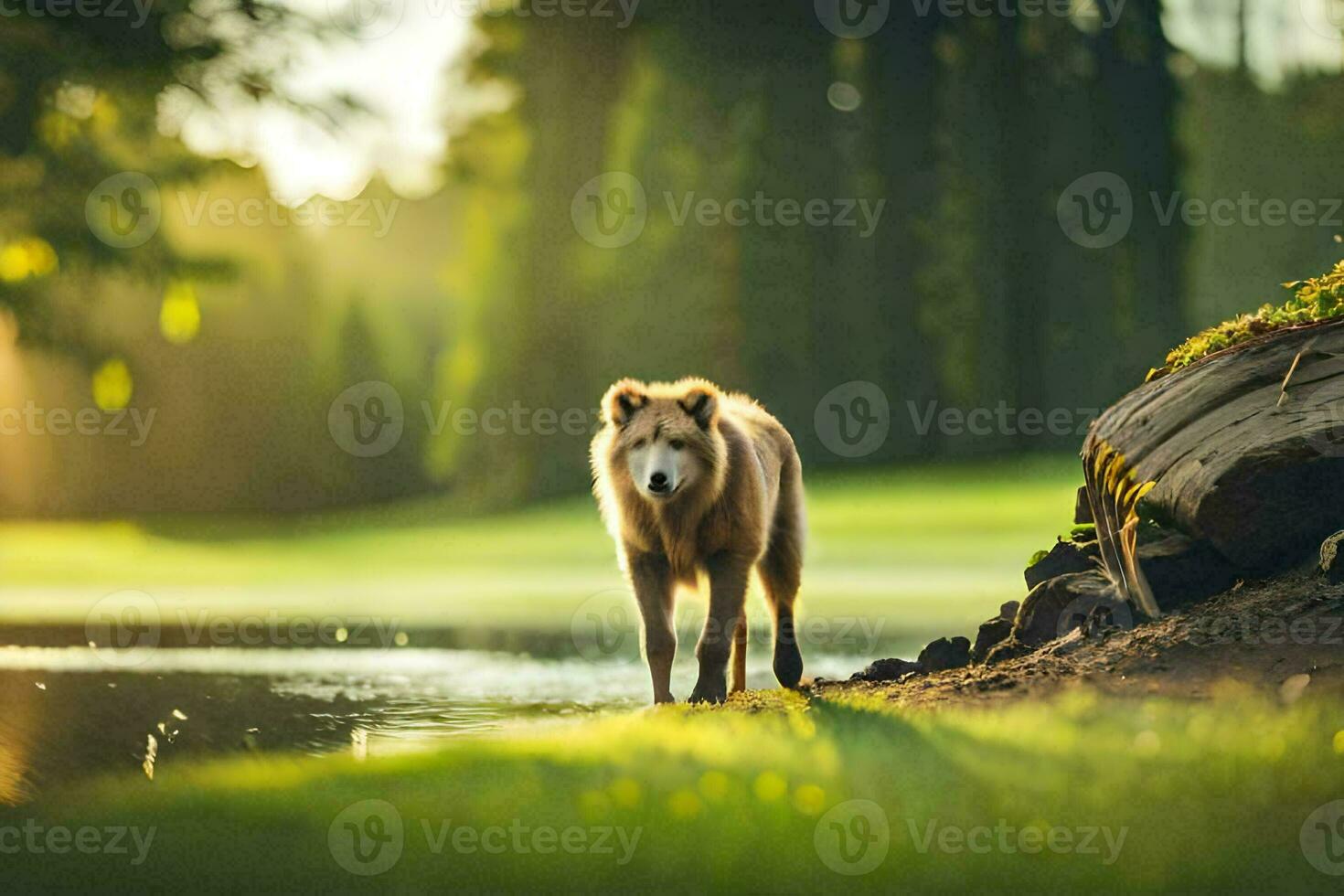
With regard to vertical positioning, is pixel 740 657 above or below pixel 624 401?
below

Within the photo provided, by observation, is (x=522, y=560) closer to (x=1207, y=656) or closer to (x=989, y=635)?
(x=989, y=635)

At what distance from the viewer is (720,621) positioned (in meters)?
9.22

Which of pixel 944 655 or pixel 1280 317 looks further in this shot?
pixel 944 655

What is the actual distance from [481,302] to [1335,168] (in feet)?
86.7

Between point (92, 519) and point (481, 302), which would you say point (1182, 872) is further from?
point (92, 519)

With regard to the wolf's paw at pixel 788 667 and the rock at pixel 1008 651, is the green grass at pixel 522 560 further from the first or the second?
the rock at pixel 1008 651

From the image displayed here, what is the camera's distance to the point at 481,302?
3834 centimetres

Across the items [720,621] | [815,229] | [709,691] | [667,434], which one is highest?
[815,229]

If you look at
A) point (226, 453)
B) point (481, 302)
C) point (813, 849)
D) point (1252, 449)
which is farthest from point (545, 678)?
point (226, 453)

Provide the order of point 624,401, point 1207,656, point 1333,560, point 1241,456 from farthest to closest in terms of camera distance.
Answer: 1. point 624,401
2. point 1241,456
3. point 1333,560
4. point 1207,656

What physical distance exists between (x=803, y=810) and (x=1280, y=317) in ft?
17.7

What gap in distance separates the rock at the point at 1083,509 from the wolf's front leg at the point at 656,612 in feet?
10.4

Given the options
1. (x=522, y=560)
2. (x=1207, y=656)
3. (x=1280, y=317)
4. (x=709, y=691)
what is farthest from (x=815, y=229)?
(x=1207, y=656)

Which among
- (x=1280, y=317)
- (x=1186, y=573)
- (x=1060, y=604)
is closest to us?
(x=1186, y=573)
